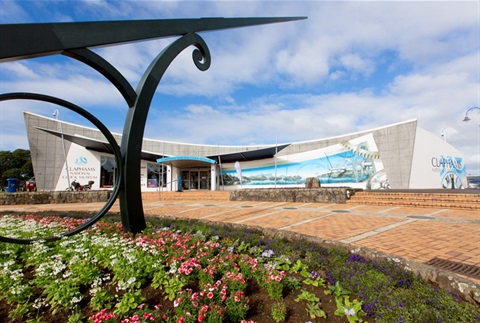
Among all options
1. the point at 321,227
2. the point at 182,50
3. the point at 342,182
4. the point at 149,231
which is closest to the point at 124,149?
the point at 149,231

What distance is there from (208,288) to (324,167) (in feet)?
72.8

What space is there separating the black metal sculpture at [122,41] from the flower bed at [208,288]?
2.32ft

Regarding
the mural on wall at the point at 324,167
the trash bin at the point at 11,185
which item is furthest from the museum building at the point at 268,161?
the trash bin at the point at 11,185

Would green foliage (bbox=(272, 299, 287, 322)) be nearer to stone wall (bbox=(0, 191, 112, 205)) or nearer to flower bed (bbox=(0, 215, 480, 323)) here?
flower bed (bbox=(0, 215, 480, 323))

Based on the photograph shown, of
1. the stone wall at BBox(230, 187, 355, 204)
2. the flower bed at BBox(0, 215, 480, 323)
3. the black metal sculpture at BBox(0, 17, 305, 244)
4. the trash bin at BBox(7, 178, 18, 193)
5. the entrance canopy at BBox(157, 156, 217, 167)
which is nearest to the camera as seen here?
the flower bed at BBox(0, 215, 480, 323)

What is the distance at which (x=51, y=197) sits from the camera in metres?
16.0

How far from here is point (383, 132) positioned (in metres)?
20.5

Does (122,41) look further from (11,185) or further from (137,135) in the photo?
(11,185)

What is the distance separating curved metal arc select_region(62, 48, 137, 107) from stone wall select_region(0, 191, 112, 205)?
1504 centimetres

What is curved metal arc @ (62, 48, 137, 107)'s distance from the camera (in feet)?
9.85

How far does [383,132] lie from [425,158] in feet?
12.9

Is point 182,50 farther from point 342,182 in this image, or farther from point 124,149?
point 342,182

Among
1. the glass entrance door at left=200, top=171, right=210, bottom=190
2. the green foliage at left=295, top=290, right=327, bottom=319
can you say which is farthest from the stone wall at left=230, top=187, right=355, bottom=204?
the glass entrance door at left=200, top=171, right=210, bottom=190

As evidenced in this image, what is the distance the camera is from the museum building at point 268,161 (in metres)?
20.0
